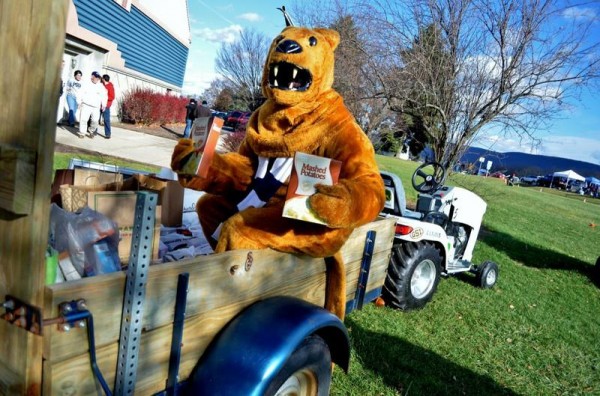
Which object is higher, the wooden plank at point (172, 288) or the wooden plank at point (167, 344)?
the wooden plank at point (172, 288)

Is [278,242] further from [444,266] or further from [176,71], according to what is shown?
[176,71]

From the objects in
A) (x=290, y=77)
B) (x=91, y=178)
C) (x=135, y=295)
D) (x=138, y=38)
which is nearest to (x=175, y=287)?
(x=135, y=295)

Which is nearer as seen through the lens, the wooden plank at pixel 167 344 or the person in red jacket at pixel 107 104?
the wooden plank at pixel 167 344

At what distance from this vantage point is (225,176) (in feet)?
8.53

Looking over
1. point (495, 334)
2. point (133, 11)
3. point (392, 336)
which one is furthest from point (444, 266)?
point (133, 11)

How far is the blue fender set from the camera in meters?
1.48

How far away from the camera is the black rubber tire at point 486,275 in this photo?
5.41 metres

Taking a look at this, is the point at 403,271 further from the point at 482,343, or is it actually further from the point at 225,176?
the point at 225,176

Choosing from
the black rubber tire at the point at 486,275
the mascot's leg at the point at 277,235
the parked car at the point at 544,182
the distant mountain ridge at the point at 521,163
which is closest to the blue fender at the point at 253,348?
the mascot's leg at the point at 277,235

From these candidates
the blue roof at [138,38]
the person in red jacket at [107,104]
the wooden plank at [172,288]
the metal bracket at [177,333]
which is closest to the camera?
the wooden plank at [172,288]

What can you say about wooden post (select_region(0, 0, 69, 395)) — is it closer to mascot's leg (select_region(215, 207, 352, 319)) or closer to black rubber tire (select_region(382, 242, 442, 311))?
mascot's leg (select_region(215, 207, 352, 319))

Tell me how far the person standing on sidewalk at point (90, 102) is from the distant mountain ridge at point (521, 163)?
905 centimetres

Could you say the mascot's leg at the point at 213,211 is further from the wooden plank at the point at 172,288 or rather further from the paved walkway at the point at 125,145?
the paved walkway at the point at 125,145

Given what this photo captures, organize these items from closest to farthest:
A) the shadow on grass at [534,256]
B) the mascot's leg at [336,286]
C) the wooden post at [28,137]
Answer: the wooden post at [28,137] → the mascot's leg at [336,286] → the shadow on grass at [534,256]
